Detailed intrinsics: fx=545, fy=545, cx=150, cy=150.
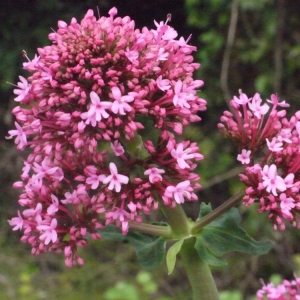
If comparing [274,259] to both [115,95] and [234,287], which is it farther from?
[115,95]

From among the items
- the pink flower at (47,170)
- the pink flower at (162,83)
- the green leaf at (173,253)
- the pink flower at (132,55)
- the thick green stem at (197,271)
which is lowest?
the thick green stem at (197,271)

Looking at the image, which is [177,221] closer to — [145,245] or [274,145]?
[145,245]

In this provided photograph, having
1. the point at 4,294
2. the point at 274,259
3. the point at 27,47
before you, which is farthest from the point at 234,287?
the point at 27,47

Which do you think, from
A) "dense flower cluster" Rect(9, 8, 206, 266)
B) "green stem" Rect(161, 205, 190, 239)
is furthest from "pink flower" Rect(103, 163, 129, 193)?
"green stem" Rect(161, 205, 190, 239)

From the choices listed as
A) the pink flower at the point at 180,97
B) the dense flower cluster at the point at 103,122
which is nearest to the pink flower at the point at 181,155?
the dense flower cluster at the point at 103,122

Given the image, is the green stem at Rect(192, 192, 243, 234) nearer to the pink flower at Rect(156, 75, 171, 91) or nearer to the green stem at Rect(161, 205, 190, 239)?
the green stem at Rect(161, 205, 190, 239)

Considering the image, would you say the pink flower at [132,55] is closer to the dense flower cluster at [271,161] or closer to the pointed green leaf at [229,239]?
the dense flower cluster at [271,161]
